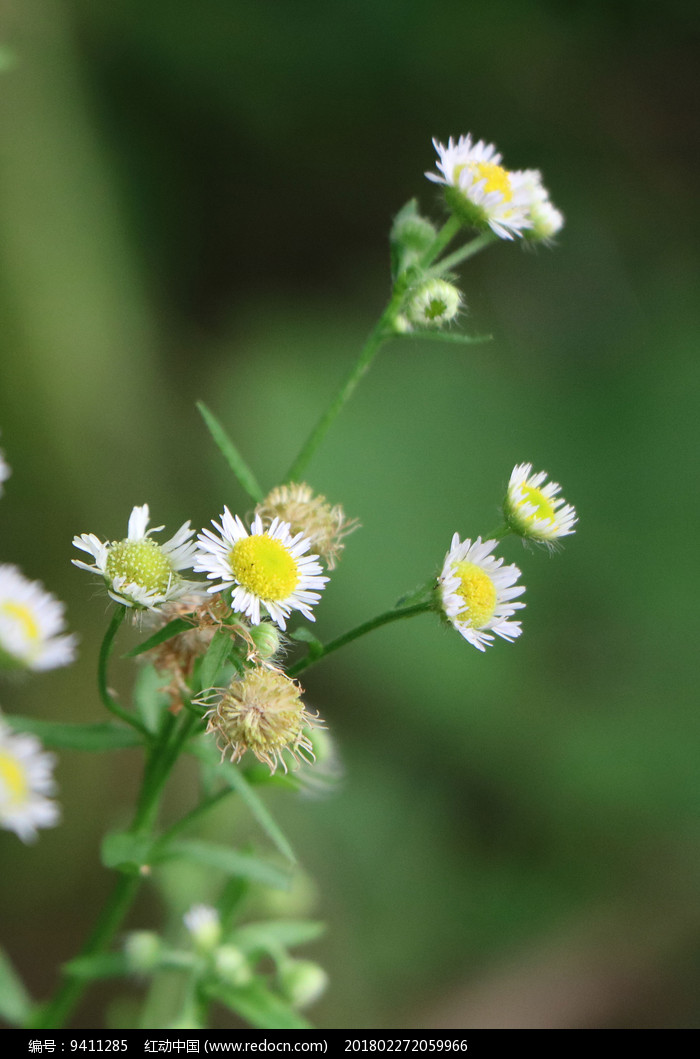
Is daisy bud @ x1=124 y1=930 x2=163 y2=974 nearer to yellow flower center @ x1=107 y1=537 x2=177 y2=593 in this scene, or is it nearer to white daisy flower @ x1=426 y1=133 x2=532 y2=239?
yellow flower center @ x1=107 y1=537 x2=177 y2=593

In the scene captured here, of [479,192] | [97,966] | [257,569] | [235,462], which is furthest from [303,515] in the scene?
[97,966]

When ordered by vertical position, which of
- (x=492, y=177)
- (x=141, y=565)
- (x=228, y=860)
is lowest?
(x=228, y=860)

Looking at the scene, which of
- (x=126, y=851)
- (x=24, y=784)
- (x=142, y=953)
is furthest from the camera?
(x=142, y=953)

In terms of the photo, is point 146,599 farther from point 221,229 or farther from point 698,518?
point 221,229

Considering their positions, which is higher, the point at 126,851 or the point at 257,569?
the point at 257,569

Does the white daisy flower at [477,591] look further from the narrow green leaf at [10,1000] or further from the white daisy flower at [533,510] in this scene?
the narrow green leaf at [10,1000]

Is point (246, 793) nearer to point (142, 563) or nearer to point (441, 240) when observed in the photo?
point (142, 563)

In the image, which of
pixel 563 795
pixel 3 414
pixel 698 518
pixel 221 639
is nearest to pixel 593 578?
pixel 698 518
